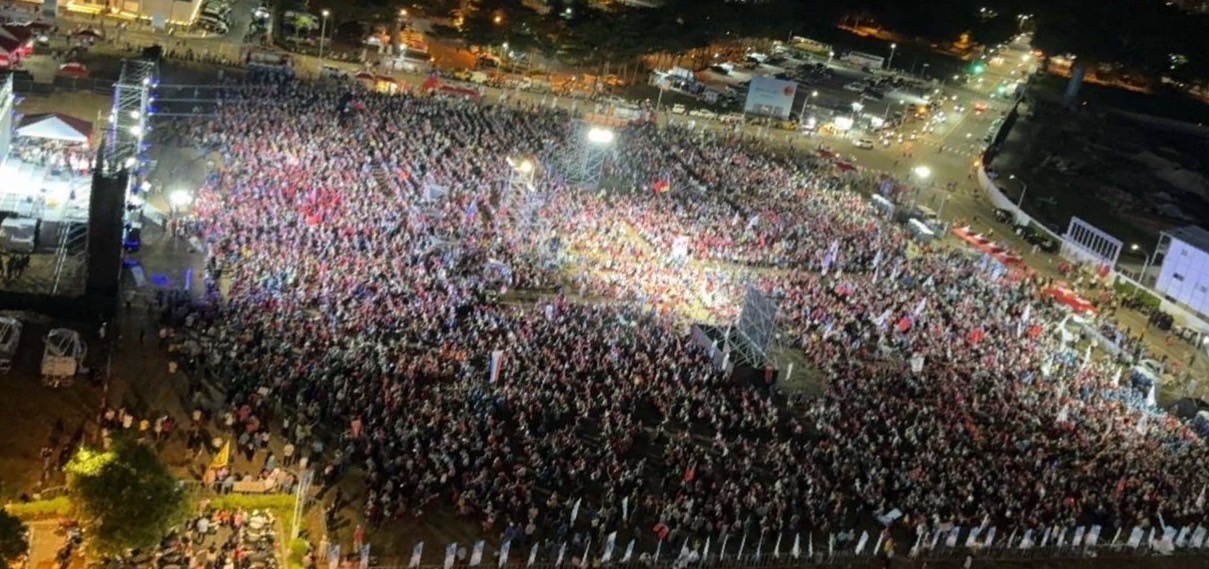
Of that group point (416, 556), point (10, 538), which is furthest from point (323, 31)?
point (10, 538)

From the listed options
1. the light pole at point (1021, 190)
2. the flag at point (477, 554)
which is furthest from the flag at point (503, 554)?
the light pole at point (1021, 190)

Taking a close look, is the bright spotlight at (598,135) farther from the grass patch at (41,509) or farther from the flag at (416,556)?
the grass patch at (41,509)

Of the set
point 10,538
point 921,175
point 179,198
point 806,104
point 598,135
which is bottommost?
point 179,198

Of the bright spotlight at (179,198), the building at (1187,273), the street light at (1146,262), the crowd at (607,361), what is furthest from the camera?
the street light at (1146,262)

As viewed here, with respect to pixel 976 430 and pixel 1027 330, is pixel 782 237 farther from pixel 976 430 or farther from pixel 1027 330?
pixel 976 430

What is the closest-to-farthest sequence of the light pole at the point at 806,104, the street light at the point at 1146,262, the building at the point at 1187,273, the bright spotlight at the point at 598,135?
the bright spotlight at the point at 598,135
the building at the point at 1187,273
the street light at the point at 1146,262
the light pole at the point at 806,104

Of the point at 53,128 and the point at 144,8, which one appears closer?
the point at 53,128

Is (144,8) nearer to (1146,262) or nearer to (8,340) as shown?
(8,340)
